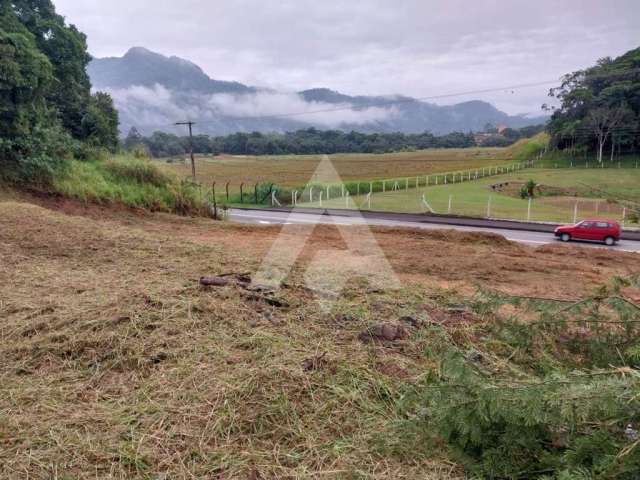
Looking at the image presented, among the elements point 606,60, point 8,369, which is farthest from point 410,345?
point 606,60

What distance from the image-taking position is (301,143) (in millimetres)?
39688

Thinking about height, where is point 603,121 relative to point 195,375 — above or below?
above

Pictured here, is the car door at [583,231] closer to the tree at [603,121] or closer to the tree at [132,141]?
the tree at [132,141]

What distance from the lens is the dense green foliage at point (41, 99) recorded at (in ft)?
28.9

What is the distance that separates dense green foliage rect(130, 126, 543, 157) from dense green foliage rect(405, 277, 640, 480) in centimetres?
3367

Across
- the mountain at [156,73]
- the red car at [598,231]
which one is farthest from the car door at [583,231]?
the mountain at [156,73]

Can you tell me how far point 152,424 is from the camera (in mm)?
1970

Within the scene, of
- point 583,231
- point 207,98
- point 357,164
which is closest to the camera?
point 583,231

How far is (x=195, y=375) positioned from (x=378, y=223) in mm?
14829

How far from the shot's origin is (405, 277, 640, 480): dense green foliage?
A: 4.33 ft

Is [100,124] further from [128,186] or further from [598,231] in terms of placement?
[598,231]

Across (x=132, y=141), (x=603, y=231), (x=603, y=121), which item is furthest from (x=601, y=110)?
(x=132, y=141)

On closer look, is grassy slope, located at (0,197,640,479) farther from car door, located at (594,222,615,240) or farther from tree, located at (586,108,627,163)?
tree, located at (586,108,627,163)

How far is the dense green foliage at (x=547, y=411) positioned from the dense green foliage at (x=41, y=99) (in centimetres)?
979
